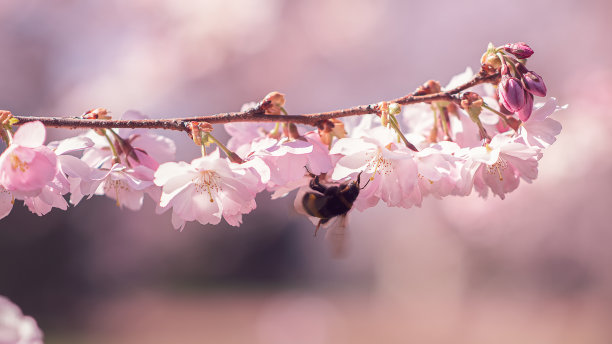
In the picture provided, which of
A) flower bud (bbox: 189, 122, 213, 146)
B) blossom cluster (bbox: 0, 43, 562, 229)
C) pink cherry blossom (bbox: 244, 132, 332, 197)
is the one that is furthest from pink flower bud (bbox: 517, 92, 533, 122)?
flower bud (bbox: 189, 122, 213, 146)

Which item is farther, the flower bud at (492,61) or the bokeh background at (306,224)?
the bokeh background at (306,224)

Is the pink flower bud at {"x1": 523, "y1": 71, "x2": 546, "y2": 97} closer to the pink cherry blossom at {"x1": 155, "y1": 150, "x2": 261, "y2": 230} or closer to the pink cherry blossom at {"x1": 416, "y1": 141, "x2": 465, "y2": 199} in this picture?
the pink cherry blossom at {"x1": 416, "y1": 141, "x2": 465, "y2": 199}

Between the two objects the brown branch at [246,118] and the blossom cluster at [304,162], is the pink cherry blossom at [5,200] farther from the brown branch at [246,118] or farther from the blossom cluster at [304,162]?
the brown branch at [246,118]

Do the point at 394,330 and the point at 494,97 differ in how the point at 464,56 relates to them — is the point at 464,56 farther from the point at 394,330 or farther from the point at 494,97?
the point at 494,97

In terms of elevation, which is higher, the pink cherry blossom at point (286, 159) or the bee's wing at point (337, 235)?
the pink cherry blossom at point (286, 159)

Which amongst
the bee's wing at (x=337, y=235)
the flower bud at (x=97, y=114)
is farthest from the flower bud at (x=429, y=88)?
the flower bud at (x=97, y=114)
